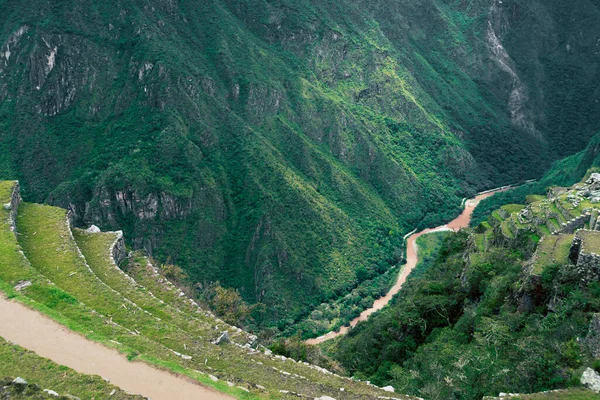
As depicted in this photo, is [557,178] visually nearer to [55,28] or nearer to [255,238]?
[255,238]

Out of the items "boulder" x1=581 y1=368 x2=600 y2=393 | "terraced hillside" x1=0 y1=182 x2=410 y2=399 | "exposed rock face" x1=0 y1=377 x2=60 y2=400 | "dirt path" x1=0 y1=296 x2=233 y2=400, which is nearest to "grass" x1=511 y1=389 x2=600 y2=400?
"boulder" x1=581 y1=368 x2=600 y2=393

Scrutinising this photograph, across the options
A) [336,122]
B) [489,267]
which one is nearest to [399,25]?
[336,122]

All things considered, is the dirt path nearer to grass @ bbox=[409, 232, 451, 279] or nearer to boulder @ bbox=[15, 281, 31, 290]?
boulder @ bbox=[15, 281, 31, 290]

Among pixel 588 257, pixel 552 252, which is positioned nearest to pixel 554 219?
pixel 552 252

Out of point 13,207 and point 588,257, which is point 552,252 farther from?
point 13,207

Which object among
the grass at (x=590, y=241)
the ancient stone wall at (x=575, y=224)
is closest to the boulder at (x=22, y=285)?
the grass at (x=590, y=241)

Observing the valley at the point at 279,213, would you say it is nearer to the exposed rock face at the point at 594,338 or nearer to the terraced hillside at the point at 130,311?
the terraced hillside at the point at 130,311
